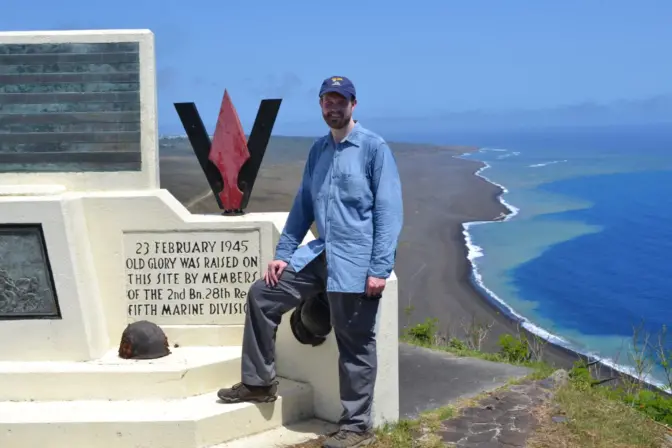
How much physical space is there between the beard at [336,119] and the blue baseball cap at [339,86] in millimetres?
112

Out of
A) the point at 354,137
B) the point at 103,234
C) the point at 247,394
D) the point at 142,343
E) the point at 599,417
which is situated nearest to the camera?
the point at 354,137

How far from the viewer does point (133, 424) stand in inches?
230

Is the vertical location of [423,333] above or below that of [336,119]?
below

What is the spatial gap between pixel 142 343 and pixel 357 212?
1.92m

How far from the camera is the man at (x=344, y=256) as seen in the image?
555 centimetres

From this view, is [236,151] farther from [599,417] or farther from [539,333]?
[539,333]

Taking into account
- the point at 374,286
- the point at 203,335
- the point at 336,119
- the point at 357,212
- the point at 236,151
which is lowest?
the point at 203,335

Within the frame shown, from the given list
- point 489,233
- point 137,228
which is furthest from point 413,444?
point 489,233

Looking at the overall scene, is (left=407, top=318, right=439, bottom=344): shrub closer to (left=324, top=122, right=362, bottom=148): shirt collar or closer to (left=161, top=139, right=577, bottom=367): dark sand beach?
(left=161, top=139, right=577, bottom=367): dark sand beach

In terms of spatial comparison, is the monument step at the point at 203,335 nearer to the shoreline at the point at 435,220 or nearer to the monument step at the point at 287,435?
the monument step at the point at 287,435

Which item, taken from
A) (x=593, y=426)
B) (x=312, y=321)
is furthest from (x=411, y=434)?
(x=593, y=426)

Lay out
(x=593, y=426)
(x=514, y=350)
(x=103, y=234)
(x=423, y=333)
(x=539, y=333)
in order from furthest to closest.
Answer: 1. (x=539, y=333)
2. (x=423, y=333)
3. (x=514, y=350)
4. (x=103, y=234)
5. (x=593, y=426)

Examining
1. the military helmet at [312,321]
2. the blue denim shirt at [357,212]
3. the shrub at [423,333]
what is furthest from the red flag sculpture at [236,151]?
the shrub at [423,333]

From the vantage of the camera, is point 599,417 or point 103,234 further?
point 103,234
